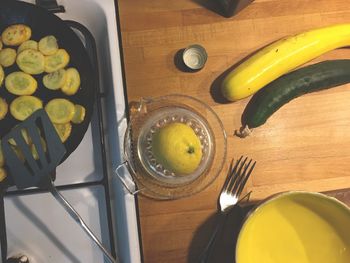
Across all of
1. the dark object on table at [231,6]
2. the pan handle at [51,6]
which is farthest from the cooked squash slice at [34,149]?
the dark object on table at [231,6]

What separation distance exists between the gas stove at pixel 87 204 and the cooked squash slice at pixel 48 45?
0.21 feet

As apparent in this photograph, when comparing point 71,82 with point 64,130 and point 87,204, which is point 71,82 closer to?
point 64,130

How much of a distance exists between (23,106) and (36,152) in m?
0.09

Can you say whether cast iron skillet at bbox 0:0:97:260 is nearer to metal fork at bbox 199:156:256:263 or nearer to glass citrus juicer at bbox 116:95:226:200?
glass citrus juicer at bbox 116:95:226:200

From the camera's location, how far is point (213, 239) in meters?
0.64

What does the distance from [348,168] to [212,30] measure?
0.31 metres

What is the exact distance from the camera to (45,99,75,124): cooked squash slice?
2.04 feet

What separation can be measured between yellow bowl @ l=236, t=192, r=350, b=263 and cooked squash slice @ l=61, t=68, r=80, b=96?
331 millimetres

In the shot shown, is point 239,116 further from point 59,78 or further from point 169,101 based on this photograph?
point 59,78

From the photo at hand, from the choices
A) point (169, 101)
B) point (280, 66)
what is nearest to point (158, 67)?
point (169, 101)

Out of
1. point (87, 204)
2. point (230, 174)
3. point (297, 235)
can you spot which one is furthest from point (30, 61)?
point (297, 235)

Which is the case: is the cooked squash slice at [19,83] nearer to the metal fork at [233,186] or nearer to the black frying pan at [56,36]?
the black frying pan at [56,36]

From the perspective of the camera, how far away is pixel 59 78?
64cm

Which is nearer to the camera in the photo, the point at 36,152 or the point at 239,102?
the point at 36,152
